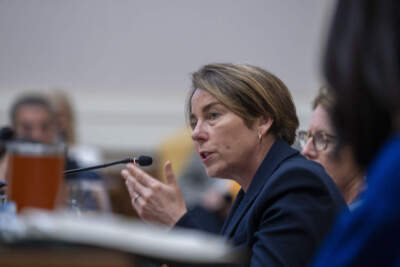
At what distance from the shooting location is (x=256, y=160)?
1917 millimetres

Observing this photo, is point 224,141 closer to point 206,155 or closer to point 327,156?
point 206,155

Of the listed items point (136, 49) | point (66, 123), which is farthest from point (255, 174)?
point (136, 49)

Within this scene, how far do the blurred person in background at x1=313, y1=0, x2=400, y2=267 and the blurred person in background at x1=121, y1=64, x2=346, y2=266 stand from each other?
0.58 m

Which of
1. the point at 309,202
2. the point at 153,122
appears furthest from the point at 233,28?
the point at 309,202

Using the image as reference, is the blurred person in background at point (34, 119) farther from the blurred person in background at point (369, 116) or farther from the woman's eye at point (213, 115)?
the blurred person in background at point (369, 116)

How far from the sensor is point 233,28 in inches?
207

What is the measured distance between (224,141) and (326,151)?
0.40m

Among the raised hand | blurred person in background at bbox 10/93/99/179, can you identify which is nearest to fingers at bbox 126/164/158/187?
the raised hand

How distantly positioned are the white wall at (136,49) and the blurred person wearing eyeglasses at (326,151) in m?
2.99

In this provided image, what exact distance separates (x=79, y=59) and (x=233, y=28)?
4.42 ft

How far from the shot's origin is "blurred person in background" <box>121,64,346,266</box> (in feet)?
4.74

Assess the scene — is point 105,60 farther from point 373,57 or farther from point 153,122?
point 373,57

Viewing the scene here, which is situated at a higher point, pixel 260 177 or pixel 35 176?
pixel 35 176

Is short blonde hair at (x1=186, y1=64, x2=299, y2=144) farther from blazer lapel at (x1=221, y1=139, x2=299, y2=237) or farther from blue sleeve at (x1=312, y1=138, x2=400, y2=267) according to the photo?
blue sleeve at (x1=312, y1=138, x2=400, y2=267)
